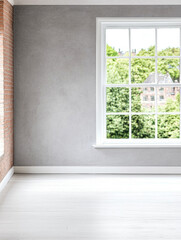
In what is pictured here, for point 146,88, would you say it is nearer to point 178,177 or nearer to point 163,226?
point 178,177

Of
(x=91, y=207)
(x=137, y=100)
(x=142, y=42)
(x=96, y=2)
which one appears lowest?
(x=91, y=207)

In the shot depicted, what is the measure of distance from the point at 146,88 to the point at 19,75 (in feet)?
6.77

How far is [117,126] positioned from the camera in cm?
602

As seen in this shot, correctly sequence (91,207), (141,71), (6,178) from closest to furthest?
1. (91,207)
2. (6,178)
3. (141,71)

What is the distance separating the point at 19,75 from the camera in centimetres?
587

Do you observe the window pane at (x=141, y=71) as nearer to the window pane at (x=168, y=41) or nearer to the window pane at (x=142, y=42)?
the window pane at (x=142, y=42)

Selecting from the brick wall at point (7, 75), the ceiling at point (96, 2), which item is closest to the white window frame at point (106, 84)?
the ceiling at point (96, 2)

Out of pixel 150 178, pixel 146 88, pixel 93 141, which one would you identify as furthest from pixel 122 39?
pixel 150 178

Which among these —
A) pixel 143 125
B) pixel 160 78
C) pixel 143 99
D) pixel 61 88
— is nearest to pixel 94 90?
pixel 61 88

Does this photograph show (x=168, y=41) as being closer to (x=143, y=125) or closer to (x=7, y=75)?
(x=143, y=125)

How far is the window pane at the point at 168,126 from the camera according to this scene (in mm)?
6008

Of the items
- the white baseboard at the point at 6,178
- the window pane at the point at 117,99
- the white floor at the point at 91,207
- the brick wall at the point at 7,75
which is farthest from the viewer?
the window pane at the point at 117,99

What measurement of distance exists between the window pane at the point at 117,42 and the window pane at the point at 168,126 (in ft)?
4.03

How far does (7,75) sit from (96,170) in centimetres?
203
